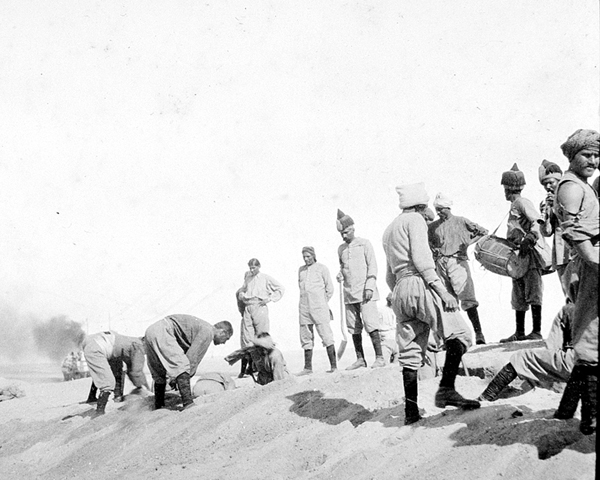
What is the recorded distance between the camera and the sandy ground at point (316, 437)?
4289 mm

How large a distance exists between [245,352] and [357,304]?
5.49 ft

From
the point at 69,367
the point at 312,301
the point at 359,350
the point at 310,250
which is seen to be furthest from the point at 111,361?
the point at 69,367

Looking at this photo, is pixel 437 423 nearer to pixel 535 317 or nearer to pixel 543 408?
pixel 543 408

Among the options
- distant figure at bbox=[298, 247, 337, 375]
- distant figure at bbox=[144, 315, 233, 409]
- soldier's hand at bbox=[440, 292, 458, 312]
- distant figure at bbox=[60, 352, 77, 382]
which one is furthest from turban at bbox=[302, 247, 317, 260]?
distant figure at bbox=[60, 352, 77, 382]

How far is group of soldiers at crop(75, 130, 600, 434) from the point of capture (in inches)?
162

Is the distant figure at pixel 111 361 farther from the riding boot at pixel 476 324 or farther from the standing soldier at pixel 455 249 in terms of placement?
the riding boot at pixel 476 324

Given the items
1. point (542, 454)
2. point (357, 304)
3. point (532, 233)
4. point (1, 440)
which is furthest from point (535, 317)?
point (1, 440)

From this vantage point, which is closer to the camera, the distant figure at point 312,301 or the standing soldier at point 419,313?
the standing soldier at point 419,313

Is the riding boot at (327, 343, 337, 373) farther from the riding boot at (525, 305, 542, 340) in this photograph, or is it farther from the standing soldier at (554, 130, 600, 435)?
the standing soldier at (554, 130, 600, 435)

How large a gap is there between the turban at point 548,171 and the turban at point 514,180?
2.73ft

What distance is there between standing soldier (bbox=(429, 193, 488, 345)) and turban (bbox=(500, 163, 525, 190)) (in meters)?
0.69

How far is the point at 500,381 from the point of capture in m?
5.21

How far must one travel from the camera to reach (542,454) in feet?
13.2

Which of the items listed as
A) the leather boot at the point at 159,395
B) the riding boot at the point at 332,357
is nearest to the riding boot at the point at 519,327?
the riding boot at the point at 332,357
